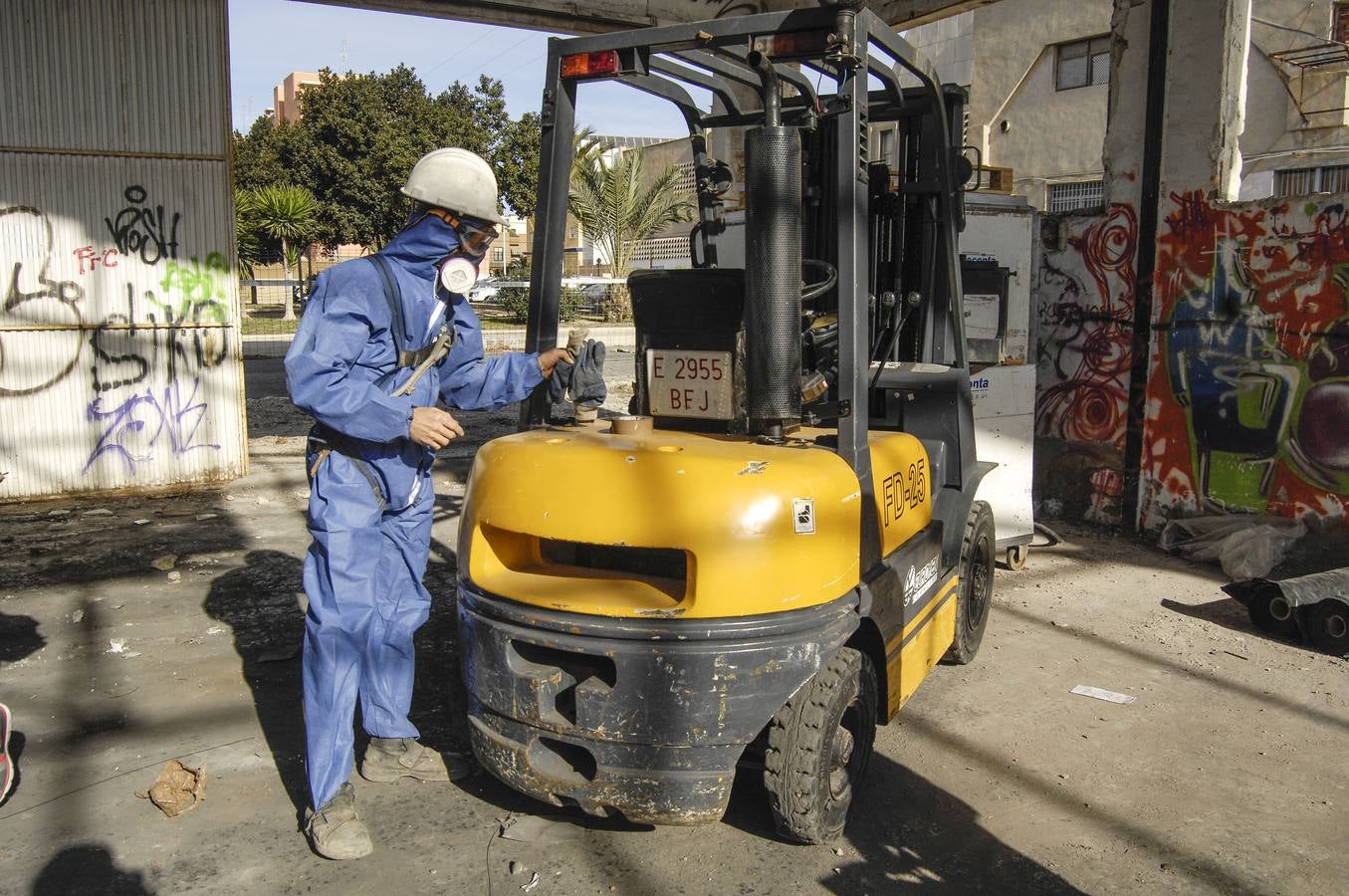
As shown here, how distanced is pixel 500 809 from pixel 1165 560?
18.0 ft

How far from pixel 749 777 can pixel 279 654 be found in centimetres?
254

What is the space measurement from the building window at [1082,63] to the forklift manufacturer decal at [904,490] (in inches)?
986

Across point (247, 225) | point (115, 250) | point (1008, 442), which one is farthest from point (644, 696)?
point (247, 225)

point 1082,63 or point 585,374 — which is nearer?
point 585,374

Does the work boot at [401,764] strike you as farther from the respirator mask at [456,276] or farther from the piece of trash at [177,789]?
the respirator mask at [456,276]

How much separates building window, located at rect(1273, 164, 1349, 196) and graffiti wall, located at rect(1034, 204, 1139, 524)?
58.5ft

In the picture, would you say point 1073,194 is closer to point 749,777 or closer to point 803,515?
point 749,777

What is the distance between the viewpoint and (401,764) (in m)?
4.00

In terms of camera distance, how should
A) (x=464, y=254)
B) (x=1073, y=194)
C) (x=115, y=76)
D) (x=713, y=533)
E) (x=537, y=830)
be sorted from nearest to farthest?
(x=713, y=533) → (x=537, y=830) → (x=464, y=254) → (x=115, y=76) → (x=1073, y=194)

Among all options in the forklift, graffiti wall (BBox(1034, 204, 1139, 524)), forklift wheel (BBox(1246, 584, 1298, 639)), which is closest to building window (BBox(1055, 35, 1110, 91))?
graffiti wall (BBox(1034, 204, 1139, 524))

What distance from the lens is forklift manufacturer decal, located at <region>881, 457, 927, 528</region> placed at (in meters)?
3.84

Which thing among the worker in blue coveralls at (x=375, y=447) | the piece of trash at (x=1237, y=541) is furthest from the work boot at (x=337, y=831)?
the piece of trash at (x=1237, y=541)

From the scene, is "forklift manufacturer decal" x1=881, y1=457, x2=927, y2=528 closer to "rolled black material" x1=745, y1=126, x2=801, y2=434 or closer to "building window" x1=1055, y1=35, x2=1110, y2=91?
"rolled black material" x1=745, y1=126, x2=801, y2=434

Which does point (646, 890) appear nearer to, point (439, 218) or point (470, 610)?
point (470, 610)
